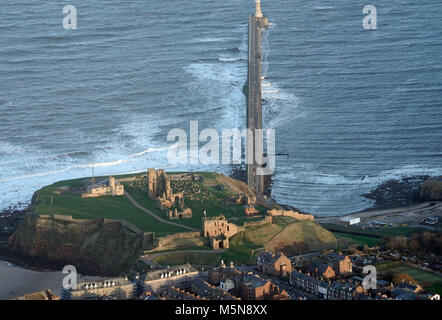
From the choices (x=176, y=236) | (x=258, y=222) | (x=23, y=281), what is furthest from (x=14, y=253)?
(x=258, y=222)

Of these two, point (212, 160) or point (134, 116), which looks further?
point (134, 116)

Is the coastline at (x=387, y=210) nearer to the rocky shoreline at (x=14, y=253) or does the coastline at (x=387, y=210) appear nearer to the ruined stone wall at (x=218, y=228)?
the rocky shoreline at (x=14, y=253)

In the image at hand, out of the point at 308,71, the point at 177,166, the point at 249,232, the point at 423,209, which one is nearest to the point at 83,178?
the point at 177,166

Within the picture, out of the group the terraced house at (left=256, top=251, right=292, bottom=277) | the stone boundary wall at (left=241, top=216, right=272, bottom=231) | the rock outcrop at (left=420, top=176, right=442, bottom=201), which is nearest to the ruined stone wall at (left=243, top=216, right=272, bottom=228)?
the stone boundary wall at (left=241, top=216, right=272, bottom=231)
